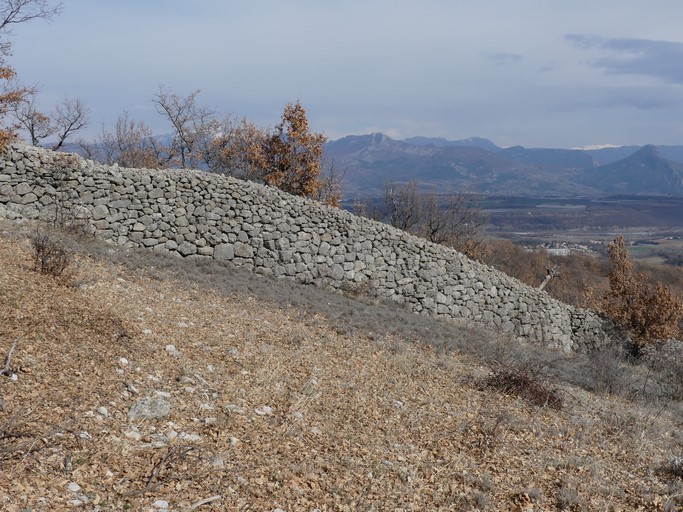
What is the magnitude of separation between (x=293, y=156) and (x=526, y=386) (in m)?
16.5

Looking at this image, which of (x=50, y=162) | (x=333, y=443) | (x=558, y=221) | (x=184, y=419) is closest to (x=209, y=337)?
(x=184, y=419)

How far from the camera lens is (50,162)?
46.7 feet

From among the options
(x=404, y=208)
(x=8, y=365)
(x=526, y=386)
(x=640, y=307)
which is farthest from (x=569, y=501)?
(x=404, y=208)

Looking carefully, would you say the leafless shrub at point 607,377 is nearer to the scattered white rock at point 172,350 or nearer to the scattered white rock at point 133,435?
the scattered white rock at point 172,350

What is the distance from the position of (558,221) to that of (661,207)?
6507cm

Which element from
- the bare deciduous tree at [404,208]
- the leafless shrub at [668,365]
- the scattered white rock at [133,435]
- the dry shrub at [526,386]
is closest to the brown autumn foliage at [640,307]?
the leafless shrub at [668,365]

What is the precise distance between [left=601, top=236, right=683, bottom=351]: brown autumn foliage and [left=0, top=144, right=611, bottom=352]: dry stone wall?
2.63 metres

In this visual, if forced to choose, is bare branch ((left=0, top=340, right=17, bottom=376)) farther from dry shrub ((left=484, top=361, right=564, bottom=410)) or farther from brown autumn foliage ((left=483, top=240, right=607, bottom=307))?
brown autumn foliage ((left=483, top=240, right=607, bottom=307))

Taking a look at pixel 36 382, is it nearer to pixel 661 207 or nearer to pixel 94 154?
pixel 94 154

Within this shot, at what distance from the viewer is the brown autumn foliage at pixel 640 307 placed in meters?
18.9

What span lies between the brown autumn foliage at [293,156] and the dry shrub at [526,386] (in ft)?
48.3

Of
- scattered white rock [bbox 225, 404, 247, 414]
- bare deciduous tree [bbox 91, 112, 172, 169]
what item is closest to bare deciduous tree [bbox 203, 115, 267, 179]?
bare deciduous tree [bbox 91, 112, 172, 169]

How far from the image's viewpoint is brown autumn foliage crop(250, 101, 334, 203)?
22.7m

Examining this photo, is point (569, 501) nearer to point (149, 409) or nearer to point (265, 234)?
point (149, 409)
